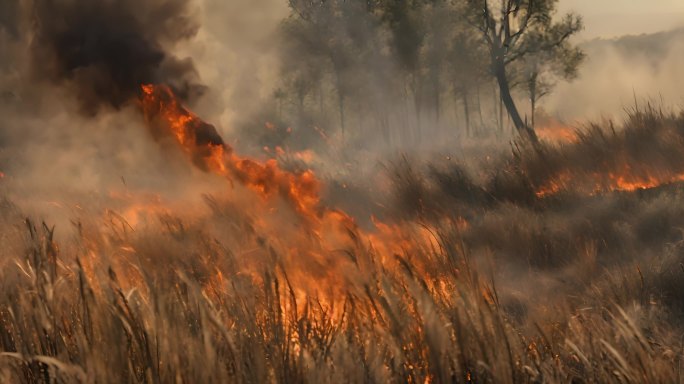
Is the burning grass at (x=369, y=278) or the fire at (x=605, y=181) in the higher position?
the fire at (x=605, y=181)

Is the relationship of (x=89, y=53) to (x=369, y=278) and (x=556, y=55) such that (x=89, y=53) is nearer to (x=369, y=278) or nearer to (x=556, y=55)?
(x=369, y=278)

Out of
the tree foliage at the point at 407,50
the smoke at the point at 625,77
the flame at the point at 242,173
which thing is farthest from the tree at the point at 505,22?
the smoke at the point at 625,77

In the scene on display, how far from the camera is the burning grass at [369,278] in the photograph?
2.40 metres

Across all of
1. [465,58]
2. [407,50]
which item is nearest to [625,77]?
[465,58]

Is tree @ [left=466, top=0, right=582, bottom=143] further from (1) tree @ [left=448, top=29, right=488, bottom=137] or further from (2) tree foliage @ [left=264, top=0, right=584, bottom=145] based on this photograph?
(1) tree @ [left=448, top=29, right=488, bottom=137]

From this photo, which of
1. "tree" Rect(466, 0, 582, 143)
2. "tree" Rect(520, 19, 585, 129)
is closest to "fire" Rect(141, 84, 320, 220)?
"tree" Rect(466, 0, 582, 143)

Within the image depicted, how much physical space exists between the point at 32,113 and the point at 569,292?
318 inches

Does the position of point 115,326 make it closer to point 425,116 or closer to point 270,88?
point 425,116

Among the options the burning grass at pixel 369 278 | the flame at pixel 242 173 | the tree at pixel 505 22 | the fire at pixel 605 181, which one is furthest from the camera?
the tree at pixel 505 22

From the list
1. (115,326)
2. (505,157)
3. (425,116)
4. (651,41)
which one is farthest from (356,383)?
(651,41)

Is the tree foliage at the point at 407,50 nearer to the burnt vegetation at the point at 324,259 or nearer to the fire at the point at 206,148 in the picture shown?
the burnt vegetation at the point at 324,259

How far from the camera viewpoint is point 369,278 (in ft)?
11.6

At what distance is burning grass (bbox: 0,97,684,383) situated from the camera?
7.87 ft

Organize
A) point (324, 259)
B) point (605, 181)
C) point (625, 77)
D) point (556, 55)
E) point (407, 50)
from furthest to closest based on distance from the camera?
1. point (625, 77)
2. point (407, 50)
3. point (556, 55)
4. point (605, 181)
5. point (324, 259)
